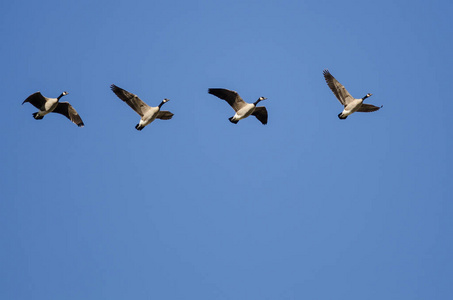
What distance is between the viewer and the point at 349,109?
1902 inches

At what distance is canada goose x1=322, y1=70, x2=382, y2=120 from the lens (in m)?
47.2

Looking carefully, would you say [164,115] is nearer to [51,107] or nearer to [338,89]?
[51,107]

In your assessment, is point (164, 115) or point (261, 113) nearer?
point (164, 115)

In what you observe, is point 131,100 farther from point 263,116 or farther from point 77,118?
point 263,116

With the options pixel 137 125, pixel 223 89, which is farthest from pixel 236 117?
pixel 137 125

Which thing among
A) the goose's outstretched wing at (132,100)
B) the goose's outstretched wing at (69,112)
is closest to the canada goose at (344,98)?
the goose's outstretched wing at (132,100)

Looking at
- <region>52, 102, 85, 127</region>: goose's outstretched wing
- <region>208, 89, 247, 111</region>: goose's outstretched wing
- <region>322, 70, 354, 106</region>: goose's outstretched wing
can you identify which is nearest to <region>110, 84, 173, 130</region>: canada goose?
<region>208, 89, 247, 111</region>: goose's outstretched wing

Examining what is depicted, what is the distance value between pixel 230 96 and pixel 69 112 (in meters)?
9.74

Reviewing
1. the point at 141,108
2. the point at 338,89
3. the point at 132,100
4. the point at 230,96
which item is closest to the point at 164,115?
the point at 141,108

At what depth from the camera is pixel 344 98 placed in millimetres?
48125

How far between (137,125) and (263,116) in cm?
784

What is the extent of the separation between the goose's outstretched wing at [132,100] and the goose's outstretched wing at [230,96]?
404 centimetres

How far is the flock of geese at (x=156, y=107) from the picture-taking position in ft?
154

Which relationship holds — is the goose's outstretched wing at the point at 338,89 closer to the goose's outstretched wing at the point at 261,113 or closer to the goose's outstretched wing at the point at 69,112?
the goose's outstretched wing at the point at 261,113
